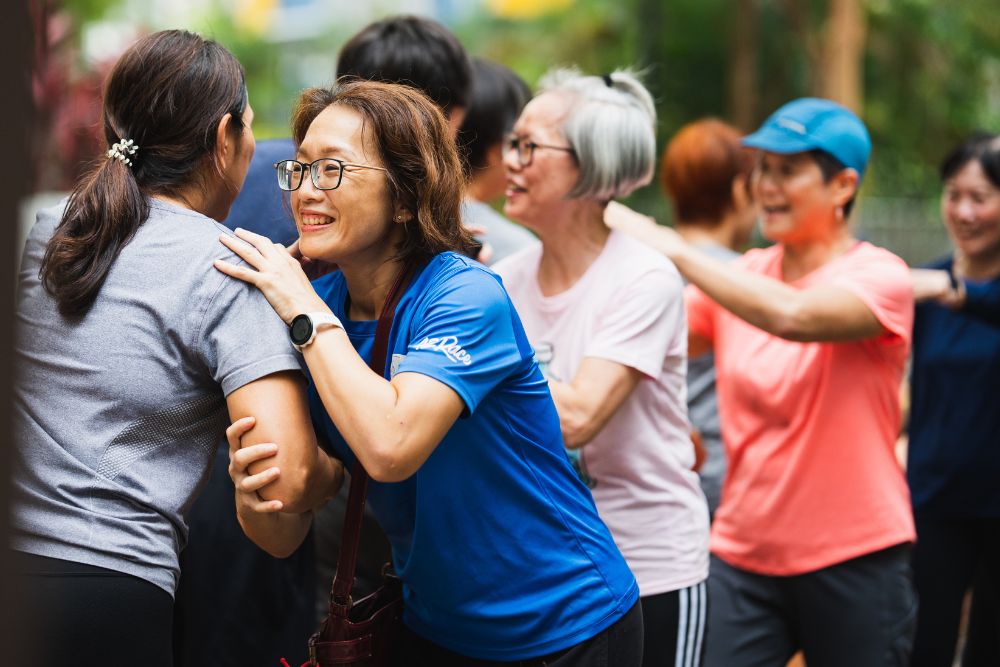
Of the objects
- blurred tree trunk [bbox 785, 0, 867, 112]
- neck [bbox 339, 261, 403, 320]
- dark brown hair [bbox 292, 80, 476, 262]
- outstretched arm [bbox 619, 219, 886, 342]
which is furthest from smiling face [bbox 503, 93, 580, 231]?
blurred tree trunk [bbox 785, 0, 867, 112]

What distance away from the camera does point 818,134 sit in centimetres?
367

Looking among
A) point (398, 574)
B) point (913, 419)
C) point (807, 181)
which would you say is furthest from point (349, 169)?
point (913, 419)

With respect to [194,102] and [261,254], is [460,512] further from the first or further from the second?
[194,102]

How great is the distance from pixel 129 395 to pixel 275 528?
447mm

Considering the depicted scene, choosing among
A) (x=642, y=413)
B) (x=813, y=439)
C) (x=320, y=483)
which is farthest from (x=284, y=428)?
(x=813, y=439)

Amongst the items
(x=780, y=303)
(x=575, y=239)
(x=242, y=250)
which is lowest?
(x=780, y=303)

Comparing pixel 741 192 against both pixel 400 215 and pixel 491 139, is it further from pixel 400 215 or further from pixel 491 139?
pixel 400 215

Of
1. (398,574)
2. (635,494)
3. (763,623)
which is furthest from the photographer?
(763,623)

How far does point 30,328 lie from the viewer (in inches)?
88.0

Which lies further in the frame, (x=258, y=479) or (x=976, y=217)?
(x=976, y=217)

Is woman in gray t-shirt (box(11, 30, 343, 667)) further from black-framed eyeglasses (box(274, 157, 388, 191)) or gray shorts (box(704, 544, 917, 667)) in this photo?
gray shorts (box(704, 544, 917, 667))

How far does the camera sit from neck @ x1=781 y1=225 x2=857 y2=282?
369 centimetres

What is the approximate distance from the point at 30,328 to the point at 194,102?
53 cm

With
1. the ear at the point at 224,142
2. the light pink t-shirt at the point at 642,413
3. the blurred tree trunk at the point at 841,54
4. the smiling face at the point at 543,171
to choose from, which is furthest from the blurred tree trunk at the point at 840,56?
the ear at the point at 224,142
